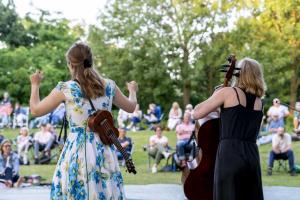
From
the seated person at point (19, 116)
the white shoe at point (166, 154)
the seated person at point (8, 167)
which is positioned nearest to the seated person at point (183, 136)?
the white shoe at point (166, 154)

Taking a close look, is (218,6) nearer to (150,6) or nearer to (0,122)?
(150,6)

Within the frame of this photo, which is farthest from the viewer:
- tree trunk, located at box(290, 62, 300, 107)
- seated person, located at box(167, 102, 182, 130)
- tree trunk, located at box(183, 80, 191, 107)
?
tree trunk, located at box(183, 80, 191, 107)

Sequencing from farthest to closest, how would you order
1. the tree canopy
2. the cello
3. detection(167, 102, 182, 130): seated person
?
the tree canopy, detection(167, 102, 182, 130): seated person, the cello

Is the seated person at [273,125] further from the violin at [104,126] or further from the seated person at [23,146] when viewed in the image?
the violin at [104,126]

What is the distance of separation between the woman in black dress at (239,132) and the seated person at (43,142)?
11.9 meters

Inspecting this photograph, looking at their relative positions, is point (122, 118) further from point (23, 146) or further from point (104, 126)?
point (104, 126)

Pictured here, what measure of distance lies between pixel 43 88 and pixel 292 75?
43.1ft

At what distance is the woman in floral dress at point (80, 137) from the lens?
435 cm

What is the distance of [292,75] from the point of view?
3084 cm

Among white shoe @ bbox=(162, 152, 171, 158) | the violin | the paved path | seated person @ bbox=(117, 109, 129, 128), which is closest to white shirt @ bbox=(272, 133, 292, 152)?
white shoe @ bbox=(162, 152, 171, 158)

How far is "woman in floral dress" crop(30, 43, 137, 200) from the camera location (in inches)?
171

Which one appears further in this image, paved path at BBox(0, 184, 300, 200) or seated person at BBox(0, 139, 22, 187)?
seated person at BBox(0, 139, 22, 187)

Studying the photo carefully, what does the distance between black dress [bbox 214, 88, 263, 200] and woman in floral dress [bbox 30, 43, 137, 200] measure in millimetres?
778

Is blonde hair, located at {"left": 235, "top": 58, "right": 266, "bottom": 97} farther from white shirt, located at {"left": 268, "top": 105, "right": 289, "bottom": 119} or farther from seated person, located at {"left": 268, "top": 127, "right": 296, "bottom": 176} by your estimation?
white shirt, located at {"left": 268, "top": 105, "right": 289, "bottom": 119}
